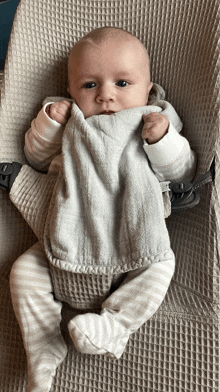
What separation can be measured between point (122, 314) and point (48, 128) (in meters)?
0.46

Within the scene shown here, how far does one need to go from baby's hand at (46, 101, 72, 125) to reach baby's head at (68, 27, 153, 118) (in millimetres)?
32

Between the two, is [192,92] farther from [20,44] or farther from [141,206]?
[20,44]

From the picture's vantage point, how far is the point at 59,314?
844 mm

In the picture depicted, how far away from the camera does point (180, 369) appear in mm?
786

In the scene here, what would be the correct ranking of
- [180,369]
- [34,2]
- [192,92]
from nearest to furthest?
[180,369]
[192,92]
[34,2]

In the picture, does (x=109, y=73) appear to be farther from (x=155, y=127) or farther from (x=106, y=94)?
(x=155, y=127)

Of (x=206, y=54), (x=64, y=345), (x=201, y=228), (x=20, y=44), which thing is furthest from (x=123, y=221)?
(x=20, y=44)

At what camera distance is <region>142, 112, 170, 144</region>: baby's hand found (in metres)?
0.83

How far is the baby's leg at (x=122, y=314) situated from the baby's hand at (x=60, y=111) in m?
0.41

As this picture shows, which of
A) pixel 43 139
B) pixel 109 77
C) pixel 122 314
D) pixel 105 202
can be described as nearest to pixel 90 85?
pixel 109 77

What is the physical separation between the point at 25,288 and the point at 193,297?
36 cm

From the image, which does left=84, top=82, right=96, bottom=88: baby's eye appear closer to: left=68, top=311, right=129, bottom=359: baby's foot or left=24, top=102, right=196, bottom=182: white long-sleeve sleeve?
left=24, top=102, right=196, bottom=182: white long-sleeve sleeve

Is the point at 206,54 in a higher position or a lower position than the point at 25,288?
higher

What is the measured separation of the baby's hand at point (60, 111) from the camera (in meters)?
0.94
